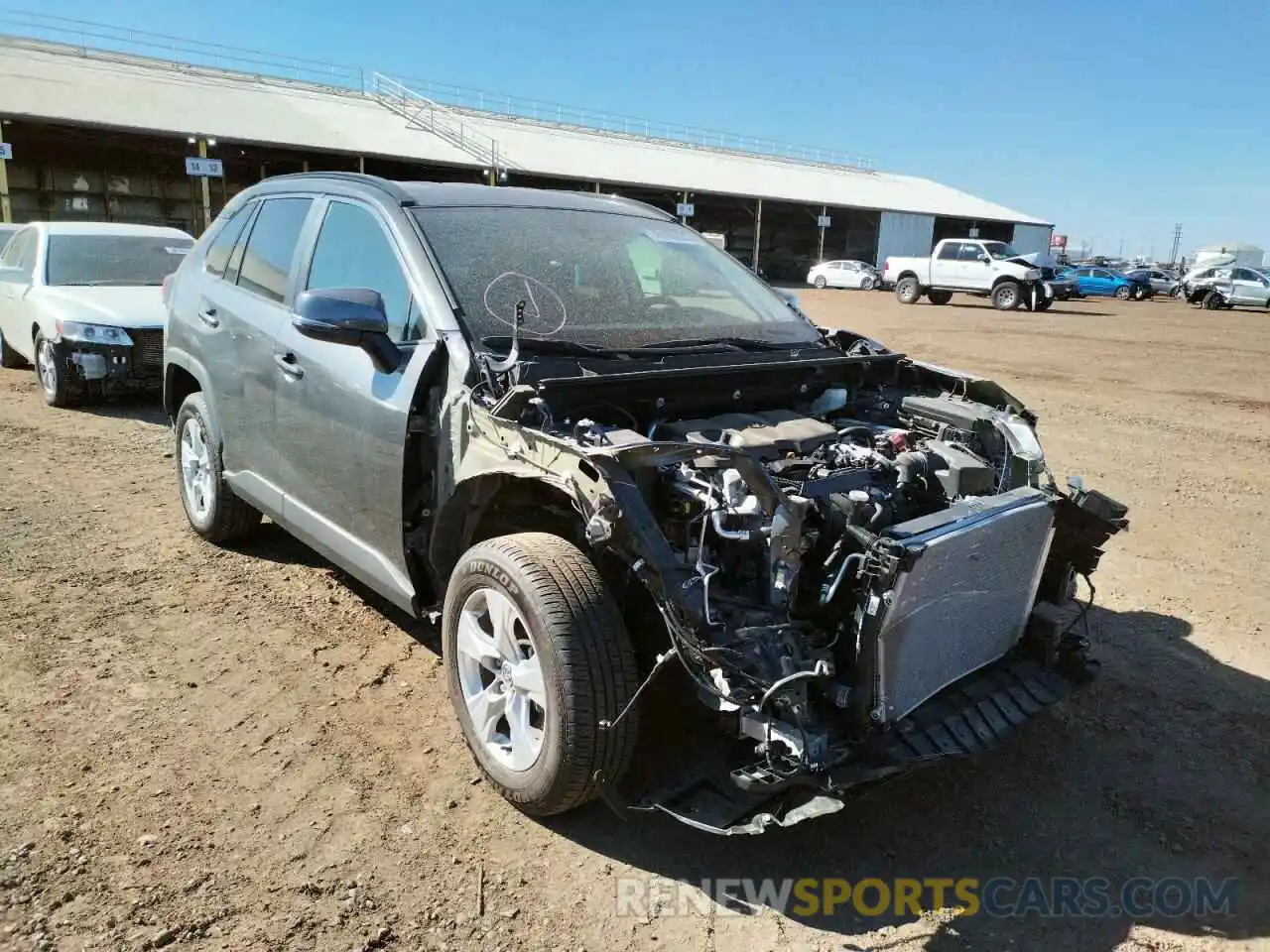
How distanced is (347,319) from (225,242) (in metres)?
2.28

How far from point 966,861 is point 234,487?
12.2 ft

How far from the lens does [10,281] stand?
10.2 m

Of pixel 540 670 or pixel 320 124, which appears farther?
pixel 320 124

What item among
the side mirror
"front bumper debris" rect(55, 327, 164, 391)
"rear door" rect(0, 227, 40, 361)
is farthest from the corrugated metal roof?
the side mirror

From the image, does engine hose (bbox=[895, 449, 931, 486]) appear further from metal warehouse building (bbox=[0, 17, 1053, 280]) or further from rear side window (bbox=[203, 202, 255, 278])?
metal warehouse building (bbox=[0, 17, 1053, 280])

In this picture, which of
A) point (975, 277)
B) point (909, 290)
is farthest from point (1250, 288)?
point (909, 290)

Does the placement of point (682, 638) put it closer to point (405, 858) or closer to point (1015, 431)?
point (405, 858)

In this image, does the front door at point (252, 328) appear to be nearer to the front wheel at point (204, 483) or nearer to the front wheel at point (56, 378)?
the front wheel at point (204, 483)

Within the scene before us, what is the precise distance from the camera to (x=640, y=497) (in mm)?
2693

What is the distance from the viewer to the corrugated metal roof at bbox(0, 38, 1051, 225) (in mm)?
27703

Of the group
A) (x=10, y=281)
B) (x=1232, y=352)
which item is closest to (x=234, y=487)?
(x=10, y=281)

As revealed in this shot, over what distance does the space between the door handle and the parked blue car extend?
43.4m

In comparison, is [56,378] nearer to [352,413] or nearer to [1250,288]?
[352,413]

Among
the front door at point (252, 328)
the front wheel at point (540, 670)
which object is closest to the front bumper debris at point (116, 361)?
the front door at point (252, 328)
